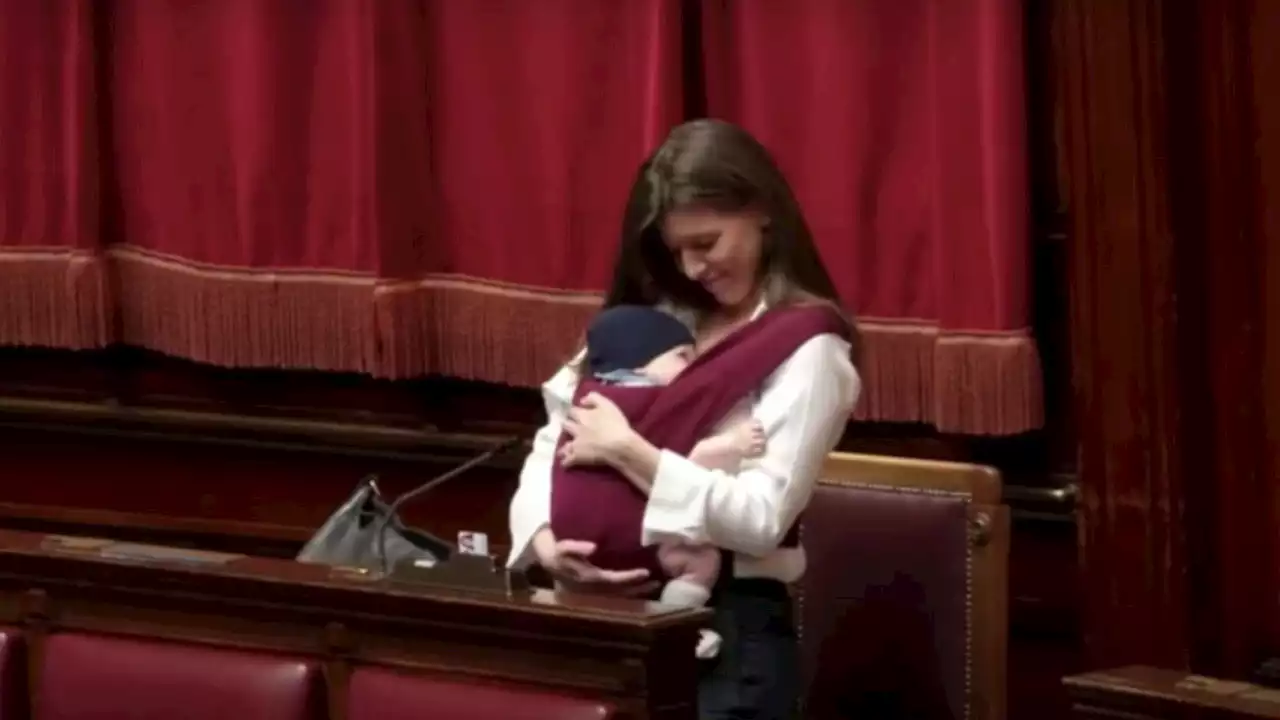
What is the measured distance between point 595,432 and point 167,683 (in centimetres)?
57

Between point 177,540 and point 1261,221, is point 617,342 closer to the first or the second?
point 1261,221

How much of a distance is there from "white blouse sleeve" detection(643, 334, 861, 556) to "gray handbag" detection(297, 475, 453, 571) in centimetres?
50

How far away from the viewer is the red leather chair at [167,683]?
2258mm

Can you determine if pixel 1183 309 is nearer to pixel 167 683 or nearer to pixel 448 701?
pixel 448 701

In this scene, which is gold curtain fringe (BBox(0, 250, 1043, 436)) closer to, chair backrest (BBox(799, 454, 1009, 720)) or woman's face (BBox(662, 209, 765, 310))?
chair backrest (BBox(799, 454, 1009, 720))

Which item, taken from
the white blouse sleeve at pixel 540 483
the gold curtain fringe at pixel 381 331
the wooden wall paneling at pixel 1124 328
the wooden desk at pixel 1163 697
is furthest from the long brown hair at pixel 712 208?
the gold curtain fringe at pixel 381 331

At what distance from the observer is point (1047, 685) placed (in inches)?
126

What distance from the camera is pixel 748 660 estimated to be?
2.28 m

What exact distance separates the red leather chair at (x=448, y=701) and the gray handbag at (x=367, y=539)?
0.38m

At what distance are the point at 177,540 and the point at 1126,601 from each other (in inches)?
80.2

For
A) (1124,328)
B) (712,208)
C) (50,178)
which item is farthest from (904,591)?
(50,178)

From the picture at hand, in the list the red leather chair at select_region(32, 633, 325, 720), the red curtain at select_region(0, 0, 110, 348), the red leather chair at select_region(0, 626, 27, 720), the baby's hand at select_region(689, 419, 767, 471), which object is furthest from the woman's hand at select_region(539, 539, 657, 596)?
the red curtain at select_region(0, 0, 110, 348)

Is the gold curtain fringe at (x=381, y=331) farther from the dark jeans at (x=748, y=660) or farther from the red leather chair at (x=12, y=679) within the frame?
the red leather chair at (x=12, y=679)

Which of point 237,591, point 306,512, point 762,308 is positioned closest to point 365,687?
point 237,591
